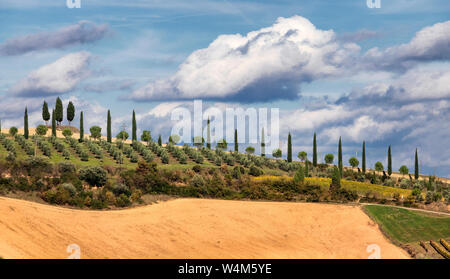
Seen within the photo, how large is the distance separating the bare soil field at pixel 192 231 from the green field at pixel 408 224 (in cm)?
171

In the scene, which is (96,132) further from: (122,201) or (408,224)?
(408,224)

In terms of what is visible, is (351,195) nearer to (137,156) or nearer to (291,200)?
(291,200)

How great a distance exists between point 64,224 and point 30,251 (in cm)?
858

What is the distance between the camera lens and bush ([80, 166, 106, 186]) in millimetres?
68000

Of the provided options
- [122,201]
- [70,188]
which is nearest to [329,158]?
[122,201]

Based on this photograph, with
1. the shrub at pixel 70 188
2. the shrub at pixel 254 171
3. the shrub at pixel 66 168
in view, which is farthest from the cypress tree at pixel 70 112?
the shrub at pixel 70 188

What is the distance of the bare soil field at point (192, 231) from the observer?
42.4 m

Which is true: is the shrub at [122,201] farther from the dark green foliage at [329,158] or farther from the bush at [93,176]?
the dark green foliage at [329,158]

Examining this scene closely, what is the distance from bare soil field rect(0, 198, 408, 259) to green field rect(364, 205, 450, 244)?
5.61 ft

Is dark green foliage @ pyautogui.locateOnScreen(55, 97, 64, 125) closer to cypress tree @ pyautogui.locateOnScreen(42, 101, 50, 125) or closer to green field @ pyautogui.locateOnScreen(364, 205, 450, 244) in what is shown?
cypress tree @ pyautogui.locateOnScreen(42, 101, 50, 125)

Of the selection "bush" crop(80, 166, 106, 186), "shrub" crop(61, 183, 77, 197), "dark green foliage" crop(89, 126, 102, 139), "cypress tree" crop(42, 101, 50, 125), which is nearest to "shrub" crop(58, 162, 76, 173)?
"bush" crop(80, 166, 106, 186)
